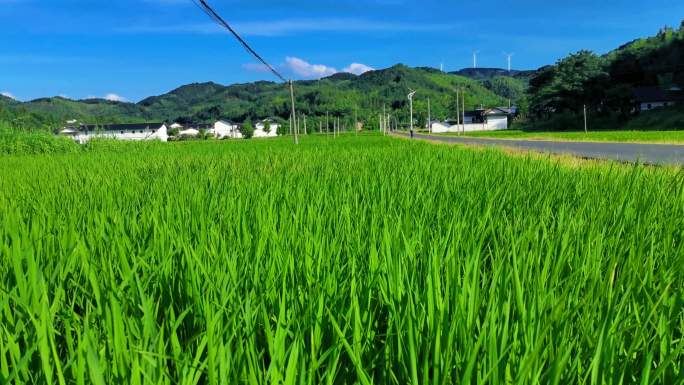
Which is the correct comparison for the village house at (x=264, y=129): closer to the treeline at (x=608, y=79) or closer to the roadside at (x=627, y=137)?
the treeline at (x=608, y=79)

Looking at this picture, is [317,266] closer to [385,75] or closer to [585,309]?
[585,309]

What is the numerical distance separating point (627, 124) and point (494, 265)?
145 ft

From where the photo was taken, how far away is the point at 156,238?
1.48m

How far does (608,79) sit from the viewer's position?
47031 millimetres

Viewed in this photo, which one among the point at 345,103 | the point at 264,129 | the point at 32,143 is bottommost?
the point at 32,143

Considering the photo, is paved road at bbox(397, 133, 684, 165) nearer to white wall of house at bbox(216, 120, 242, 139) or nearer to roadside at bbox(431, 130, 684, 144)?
roadside at bbox(431, 130, 684, 144)

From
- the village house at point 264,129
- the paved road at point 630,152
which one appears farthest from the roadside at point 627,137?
the village house at point 264,129

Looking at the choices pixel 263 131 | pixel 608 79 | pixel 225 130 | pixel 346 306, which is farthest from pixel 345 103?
pixel 346 306

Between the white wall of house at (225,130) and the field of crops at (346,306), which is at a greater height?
the white wall of house at (225,130)

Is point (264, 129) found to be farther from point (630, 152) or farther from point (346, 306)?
point (346, 306)

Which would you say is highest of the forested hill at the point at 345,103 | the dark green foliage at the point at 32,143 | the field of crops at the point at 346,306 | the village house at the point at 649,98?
the forested hill at the point at 345,103

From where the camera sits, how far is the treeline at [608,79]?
4551cm

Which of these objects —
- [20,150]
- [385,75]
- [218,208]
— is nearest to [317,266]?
[218,208]

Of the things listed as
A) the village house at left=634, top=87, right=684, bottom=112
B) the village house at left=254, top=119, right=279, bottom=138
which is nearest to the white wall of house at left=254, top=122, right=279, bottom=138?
the village house at left=254, top=119, right=279, bottom=138
